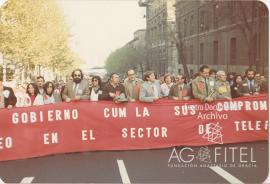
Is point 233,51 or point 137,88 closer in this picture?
point 233,51

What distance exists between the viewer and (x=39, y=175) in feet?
14.4

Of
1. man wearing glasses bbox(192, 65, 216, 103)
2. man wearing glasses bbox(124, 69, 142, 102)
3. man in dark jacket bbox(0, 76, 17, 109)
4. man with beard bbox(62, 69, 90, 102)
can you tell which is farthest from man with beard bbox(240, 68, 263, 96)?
man in dark jacket bbox(0, 76, 17, 109)

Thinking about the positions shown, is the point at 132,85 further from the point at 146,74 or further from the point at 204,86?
the point at 204,86

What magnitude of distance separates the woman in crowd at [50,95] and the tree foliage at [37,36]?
7.6 inches

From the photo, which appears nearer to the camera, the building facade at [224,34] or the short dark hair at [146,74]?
the building facade at [224,34]

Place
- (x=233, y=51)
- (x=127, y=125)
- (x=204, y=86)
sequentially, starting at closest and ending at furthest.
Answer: (x=233, y=51), (x=204, y=86), (x=127, y=125)

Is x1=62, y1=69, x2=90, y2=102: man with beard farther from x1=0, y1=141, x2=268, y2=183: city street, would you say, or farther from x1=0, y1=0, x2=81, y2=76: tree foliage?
x1=0, y1=141, x2=268, y2=183: city street

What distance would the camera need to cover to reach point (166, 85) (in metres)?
4.36

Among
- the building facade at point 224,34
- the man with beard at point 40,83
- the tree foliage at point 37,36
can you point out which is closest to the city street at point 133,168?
the man with beard at point 40,83

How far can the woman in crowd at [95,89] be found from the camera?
14.2 feet

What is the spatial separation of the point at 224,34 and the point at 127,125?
120 centimetres

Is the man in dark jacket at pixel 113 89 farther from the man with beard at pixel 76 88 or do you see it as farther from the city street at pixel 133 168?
the city street at pixel 133 168

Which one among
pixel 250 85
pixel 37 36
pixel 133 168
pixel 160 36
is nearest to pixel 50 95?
pixel 37 36

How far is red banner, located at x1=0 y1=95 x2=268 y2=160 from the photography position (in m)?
4.26
